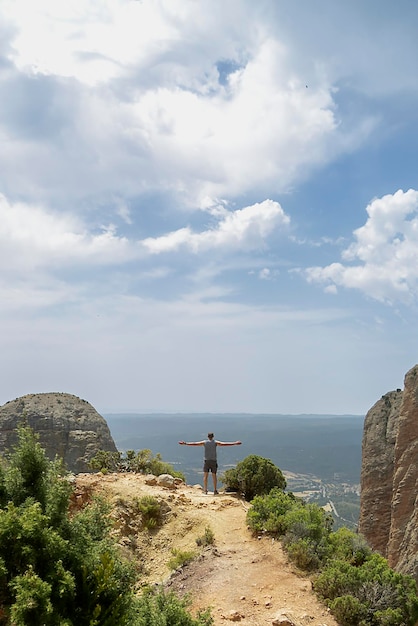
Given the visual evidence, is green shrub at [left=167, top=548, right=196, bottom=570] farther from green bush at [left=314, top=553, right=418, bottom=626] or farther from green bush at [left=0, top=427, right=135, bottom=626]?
green bush at [left=0, top=427, right=135, bottom=626]

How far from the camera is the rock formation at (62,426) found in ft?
126

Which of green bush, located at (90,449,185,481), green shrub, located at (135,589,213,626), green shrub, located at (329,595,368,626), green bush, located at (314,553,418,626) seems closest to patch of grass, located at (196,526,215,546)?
green bush, located at (314,553,418,626)

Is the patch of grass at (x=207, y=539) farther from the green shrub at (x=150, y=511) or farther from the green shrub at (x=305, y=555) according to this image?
the green shrub at (x=305, y=555)

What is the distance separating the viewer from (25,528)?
7.93 meters

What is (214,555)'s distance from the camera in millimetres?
12906

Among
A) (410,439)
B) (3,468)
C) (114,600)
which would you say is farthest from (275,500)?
(410,439)

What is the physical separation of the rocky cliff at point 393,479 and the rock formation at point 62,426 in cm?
1984

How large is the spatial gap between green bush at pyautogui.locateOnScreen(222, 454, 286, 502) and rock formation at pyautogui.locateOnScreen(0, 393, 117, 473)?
71.4 ft

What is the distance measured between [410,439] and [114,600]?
2208 cm

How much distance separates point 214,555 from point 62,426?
1156 inches

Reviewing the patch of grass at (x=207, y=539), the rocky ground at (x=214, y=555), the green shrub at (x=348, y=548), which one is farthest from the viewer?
the patch of grass at (x=207, y=539)

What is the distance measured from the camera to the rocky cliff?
24.7m

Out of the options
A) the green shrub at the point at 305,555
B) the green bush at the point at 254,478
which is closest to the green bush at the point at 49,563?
the green shrub at the point at 305,555

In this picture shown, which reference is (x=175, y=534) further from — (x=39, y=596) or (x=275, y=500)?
(x=39, y=596)
